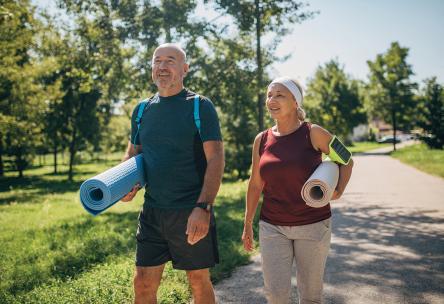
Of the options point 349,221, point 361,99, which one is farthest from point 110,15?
point 361,99

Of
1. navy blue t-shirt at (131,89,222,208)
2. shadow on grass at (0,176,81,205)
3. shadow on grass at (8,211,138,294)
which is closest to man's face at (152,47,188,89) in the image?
navy blue t-shirt at (131,89,222,208)

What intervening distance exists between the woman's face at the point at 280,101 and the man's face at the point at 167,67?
72 cm

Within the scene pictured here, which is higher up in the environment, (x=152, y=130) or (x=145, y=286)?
(x=152, y=130)

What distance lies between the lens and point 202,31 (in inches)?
450

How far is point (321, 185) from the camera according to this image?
255cm

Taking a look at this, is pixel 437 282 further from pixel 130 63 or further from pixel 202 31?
pixel 130 63

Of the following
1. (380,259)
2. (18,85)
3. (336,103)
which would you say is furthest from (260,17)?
(336,103)

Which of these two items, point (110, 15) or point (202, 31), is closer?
point (202, 31)

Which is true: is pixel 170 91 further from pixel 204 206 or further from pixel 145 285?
pixel 145 285

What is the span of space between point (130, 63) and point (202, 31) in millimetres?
2507

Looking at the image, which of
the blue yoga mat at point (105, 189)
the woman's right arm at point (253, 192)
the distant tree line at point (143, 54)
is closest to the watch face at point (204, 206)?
the blue yoga mat at point (105, 189)

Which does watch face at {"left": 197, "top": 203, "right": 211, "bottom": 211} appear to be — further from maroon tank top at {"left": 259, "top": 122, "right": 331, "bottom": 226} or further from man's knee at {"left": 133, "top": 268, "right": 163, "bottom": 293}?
man's knee at {"left": 133, "top": 268, "right": 163, "bottom": 293}

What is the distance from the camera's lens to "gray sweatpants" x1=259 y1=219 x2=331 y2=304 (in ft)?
9.29

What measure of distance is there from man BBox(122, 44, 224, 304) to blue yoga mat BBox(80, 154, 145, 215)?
29 centimetres
